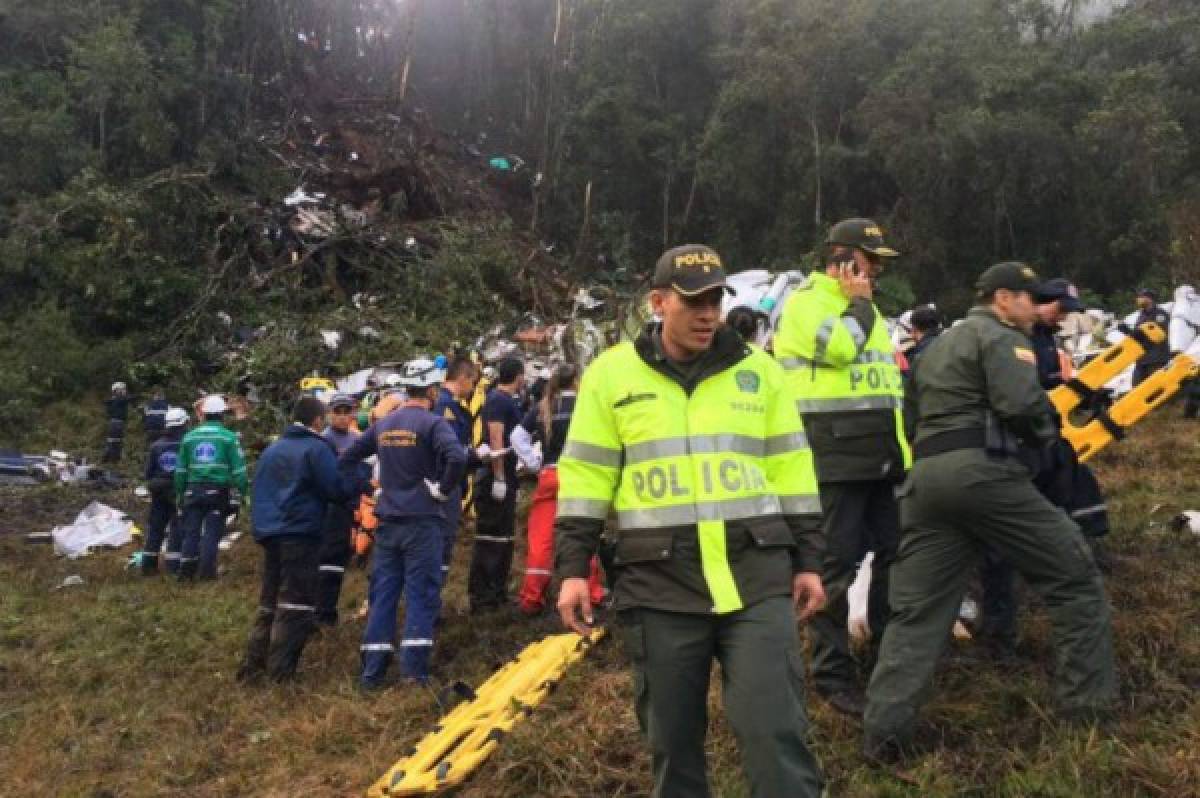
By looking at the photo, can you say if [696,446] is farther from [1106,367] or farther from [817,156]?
[817,156]

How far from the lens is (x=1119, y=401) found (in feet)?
17.0

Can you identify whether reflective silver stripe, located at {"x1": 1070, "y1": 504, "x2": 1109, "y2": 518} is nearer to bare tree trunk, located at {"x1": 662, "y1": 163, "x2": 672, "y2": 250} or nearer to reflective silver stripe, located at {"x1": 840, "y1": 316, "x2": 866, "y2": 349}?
reflective silver stripe, located at {"x1": 840, "y1": 316, "x2": 866, "y2": 349}

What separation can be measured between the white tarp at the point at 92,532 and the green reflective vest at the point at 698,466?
8772mm

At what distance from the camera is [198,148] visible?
1880 centimetres

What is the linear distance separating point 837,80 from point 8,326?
1514 cm

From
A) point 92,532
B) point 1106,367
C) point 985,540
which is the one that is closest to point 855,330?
point 985,540

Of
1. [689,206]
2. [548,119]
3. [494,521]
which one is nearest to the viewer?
[494,521]

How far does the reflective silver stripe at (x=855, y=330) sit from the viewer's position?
3.77 m

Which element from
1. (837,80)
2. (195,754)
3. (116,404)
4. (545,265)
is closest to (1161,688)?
(195,754)

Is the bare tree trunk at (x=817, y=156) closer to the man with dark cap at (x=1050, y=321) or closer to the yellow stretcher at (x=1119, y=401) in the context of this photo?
the man with dark cap at (x=1050, y=321)

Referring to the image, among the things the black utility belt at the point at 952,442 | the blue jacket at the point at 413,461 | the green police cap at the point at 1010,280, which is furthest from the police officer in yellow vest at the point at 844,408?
the blue jacket at the point at 413,461

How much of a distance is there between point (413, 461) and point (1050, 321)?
3444mm

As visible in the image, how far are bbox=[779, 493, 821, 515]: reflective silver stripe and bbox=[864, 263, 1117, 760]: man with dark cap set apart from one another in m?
0.91

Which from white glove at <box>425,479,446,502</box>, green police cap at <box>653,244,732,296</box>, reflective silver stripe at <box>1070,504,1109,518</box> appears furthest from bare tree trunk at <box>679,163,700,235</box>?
green police cap at <box>653,244,732,296</box>
